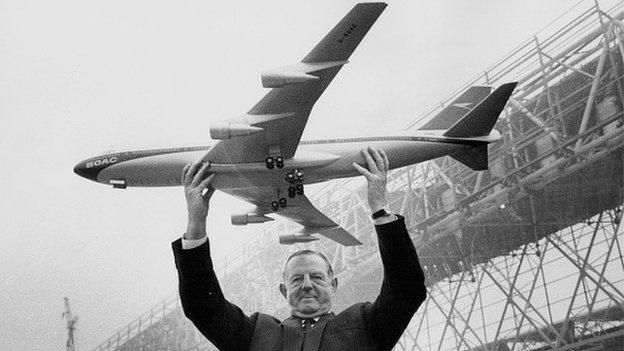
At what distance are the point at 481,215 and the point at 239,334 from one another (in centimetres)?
1950

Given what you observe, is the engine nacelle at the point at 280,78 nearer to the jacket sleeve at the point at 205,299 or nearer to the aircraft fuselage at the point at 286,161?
the aircraft fuselage at the point at 286,161

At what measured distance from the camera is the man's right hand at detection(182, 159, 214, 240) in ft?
13.3

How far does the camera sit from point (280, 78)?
987 centimetres

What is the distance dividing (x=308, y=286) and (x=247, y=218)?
24.6 ft

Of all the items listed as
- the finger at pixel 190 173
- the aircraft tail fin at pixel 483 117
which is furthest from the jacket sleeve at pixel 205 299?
the aircraft tail fin at pixel 483 117

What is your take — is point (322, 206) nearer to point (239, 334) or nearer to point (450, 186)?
point (450, 186)

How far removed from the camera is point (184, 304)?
13.2 ft

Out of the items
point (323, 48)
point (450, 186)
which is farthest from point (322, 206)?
point (323, 48)

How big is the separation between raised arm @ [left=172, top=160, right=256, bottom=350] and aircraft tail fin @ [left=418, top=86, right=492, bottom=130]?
1521cm

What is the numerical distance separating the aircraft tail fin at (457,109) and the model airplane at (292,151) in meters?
5.60

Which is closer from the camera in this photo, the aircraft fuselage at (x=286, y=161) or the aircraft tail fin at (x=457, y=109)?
the aircraft fuselage at (x=286, y=161)

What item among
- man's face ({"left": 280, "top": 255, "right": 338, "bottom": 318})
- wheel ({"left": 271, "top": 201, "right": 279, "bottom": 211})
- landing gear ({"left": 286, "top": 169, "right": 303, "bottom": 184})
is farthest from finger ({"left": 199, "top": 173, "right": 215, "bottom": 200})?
wheel ({"left": 271, "top": 201, "right": 279, "bottom": 211})

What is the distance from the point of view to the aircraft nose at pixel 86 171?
1241 cm

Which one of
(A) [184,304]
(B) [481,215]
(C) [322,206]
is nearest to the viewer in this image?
(A) [184,304]
